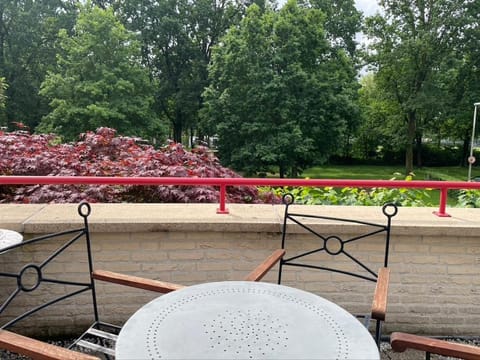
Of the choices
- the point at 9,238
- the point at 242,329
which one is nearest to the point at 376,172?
the point at 9,238

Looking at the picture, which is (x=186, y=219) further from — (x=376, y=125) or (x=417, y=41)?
(x=376, y=125)

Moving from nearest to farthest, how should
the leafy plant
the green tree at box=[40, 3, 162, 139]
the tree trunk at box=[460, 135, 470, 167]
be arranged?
1. the leafy plant
2. the green tree at box=[40, 3, 162, 139]
3. the tree trunk at box=[460, 135, 470, 167]

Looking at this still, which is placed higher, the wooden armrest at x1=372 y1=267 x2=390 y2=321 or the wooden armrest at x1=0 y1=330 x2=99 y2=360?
the wooden armrest at x1=372 y1=267 x2=390 y2=321

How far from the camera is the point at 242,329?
1.46 m

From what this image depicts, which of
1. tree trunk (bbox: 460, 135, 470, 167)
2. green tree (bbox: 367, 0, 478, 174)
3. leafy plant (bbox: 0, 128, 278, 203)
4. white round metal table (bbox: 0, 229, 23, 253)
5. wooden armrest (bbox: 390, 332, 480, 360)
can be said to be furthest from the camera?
tree trunk (bbox: 460, 135, 470, 167)

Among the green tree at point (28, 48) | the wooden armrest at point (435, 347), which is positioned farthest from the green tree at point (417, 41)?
the wooden armrest at point (435, 347)

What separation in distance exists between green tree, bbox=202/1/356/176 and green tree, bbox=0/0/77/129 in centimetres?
1092

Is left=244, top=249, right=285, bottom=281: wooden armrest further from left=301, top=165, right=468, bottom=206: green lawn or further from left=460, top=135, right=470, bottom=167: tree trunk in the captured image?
left=460, top=135, right=470, bottom=167: tree trunk

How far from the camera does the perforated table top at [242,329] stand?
1.32 m

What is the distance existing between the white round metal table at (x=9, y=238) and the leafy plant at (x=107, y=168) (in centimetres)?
142

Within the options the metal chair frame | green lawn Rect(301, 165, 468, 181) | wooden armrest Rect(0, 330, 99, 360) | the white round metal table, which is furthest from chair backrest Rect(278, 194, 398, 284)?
green lawn Rect(301, 165, 468, 181)

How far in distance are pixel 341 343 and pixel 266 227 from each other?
129cm

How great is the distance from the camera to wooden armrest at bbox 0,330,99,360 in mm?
1438

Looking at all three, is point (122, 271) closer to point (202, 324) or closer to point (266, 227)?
point (266, 227)
